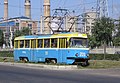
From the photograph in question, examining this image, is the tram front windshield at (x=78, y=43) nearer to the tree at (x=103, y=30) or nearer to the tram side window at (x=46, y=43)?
the tram side window at (x=46, y=43)

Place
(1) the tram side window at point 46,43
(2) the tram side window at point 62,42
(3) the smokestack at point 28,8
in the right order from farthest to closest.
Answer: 1. (3) the smokestack at point 28,8
2. (1) the tram side window at point 46,43
3. (2) the tram side window at point 62,42

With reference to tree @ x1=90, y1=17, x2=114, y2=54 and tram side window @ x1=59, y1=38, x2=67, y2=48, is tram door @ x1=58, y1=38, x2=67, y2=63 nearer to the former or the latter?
tram side window @ x1=59, y1=38, x2=67, y2=48

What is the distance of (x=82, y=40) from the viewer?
1294 inches

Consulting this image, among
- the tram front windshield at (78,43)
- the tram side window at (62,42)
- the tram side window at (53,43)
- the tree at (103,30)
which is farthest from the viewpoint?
the tree at (103,30)

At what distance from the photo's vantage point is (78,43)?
107 feet

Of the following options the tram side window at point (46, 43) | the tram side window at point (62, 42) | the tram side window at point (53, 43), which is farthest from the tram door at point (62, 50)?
the tram side window at point (46, 43)

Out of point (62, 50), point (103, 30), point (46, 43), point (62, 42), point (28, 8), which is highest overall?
point (28, 8)

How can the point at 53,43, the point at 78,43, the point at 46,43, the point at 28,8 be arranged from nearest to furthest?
the point at 78,43, the point at 53,43, the point at 46,43, the point at 28,8

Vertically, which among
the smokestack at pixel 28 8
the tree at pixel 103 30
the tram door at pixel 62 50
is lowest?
the tram door at pixel 62 50

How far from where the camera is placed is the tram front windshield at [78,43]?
32416 mm

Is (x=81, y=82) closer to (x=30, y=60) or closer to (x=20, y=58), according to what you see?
(x=30, y=60)

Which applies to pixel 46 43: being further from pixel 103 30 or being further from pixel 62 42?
pixel 103 30

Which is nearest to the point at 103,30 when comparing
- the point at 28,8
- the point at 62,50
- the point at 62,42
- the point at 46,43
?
the point at 46,43

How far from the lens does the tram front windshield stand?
106 ft
